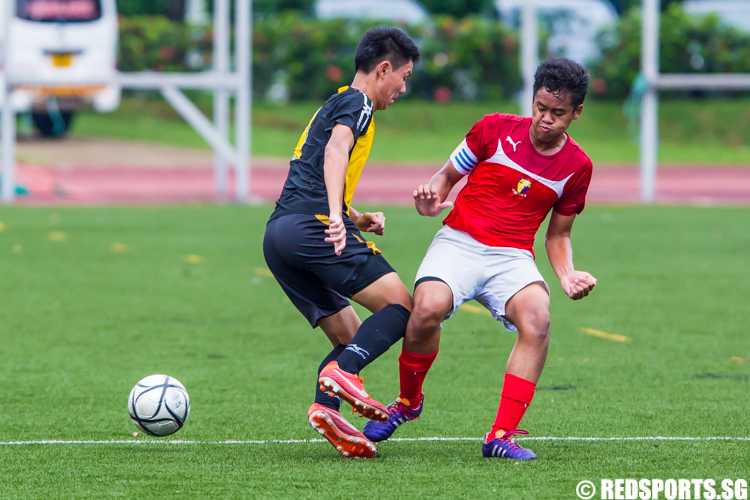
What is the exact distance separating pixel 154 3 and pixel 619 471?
30327 millimetres

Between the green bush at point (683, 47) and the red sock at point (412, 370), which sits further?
the green bush at point (683, 47)

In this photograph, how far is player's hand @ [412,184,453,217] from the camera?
471cm

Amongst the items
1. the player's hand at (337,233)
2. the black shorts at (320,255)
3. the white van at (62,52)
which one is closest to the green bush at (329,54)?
the white van at (62,52)

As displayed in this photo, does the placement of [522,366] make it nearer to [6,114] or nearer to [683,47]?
[6,114]

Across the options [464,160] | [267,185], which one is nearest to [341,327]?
[464,160]

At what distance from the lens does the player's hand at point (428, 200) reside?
471 centimetres

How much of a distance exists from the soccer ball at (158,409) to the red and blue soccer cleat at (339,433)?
0.70 meters

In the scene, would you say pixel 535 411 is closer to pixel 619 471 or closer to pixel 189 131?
pixel 619 471

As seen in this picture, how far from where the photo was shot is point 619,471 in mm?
4246

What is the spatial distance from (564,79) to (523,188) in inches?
20.5

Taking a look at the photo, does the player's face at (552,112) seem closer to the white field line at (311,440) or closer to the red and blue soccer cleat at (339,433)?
the white field line at (311,440)

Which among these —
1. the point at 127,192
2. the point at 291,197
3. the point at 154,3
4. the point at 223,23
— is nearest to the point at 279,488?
the point at 291,197

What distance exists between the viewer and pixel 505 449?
445 cm

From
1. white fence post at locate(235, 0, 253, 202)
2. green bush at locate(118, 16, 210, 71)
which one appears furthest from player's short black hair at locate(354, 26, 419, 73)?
green bush at locate(118, 16, 210, 71)
